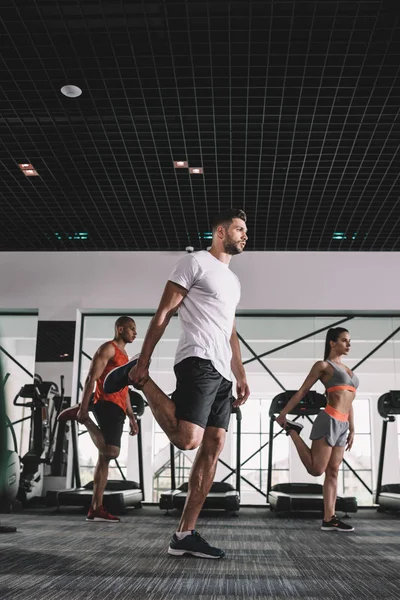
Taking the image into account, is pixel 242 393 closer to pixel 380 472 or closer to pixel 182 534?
pixel 182 534

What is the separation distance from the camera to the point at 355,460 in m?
6.96

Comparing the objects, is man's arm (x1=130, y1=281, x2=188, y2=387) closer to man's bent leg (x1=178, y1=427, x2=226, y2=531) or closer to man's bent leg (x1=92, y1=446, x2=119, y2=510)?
man's bent leg (x1=178, y1=427, x2=226, y2=531)

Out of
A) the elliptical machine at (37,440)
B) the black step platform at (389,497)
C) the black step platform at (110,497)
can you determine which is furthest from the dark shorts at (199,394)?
the black step platform at (389,497)

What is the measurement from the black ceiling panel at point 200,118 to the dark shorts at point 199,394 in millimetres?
2200

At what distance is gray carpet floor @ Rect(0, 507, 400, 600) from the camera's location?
1855 mm

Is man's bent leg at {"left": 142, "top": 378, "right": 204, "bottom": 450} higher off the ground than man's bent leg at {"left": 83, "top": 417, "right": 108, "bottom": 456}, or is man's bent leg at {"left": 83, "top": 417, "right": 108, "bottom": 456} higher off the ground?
man's bent leg at {"left": 142, "top": 378, "right": 204, "bottom": 450}

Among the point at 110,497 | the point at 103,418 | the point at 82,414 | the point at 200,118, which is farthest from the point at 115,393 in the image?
the point at 200,118

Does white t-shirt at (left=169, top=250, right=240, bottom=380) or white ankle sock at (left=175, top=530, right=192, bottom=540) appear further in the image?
white t-shirt at (left=169, top=250, right=240, bottom=380)

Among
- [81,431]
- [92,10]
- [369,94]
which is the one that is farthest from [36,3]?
[81,431]

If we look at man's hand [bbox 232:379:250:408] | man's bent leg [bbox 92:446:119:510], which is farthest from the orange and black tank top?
man's hand [bbox 232:379:250:408]

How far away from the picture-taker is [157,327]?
8.86 feet

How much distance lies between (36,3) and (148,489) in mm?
5261

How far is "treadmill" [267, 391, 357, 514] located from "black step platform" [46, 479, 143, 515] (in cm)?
131

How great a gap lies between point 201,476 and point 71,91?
3034mm
